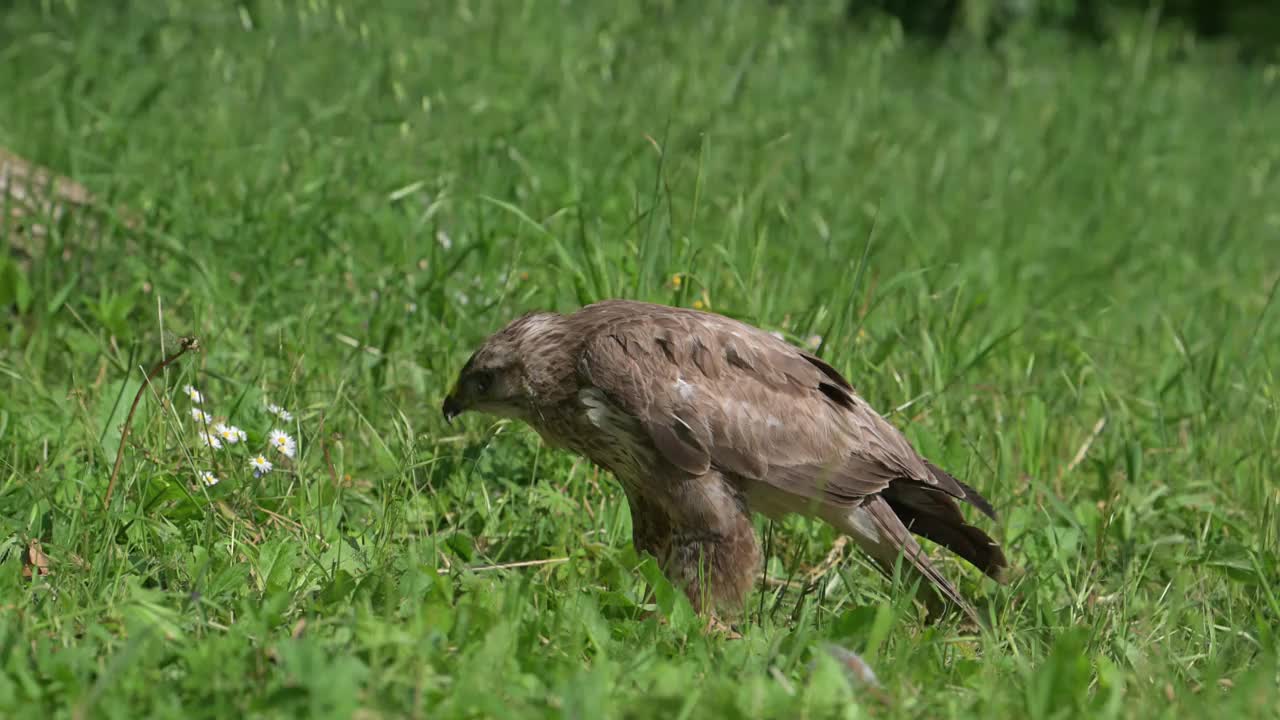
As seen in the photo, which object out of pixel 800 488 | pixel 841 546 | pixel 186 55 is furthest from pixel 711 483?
pixel 186 55

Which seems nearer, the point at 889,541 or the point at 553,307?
the point at 889,541

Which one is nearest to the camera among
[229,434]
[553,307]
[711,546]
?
[711,546]

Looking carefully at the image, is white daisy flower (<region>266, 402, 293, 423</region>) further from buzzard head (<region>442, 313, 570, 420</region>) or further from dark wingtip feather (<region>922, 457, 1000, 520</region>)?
dark wingtip feather (<region>922, 457, 1000, 520</region>)

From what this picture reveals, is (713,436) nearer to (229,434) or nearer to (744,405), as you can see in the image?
(744,405)

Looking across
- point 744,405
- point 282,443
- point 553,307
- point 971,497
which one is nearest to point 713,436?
point 744,405

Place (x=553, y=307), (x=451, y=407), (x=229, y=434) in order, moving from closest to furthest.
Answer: (x=229, y=434), (x=451, y=407), (x=553, y=307)

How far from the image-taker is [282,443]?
394 cm

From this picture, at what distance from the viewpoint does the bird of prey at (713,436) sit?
3736 mm

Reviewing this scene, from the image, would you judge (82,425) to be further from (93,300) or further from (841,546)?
(841,546)

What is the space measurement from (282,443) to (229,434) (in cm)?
16

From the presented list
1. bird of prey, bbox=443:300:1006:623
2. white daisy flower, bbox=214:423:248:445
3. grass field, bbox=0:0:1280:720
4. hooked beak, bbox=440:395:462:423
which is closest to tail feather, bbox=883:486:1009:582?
bird of prey, bbox=443:300:1006:623

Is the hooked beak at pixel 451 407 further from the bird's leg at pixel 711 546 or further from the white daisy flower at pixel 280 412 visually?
the bird's leg at pixel 711 546

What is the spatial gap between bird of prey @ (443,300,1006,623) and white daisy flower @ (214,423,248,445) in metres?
0.59

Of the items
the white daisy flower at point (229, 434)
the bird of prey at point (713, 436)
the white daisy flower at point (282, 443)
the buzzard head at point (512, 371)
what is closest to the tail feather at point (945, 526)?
the bird of prey at point (713, 436)
